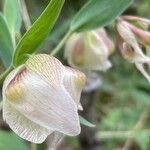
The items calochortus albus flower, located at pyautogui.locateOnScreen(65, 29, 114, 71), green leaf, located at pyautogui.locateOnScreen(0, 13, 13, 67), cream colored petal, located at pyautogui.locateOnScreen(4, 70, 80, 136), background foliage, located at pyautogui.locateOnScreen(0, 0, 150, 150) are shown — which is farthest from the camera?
background foliage, located at pyautogui.locateOnScreen(0, 0, 150, 150)

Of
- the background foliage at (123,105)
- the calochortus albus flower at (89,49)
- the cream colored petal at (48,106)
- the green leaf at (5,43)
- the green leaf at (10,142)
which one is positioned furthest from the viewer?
the background foliage at (123,105)

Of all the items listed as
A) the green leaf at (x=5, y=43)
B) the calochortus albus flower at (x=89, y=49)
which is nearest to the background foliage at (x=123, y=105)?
the calochortus albus flower at (x=89, y=49)

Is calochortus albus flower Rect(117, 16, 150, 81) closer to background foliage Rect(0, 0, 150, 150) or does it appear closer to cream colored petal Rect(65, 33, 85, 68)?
cream colored petal Rect(65, 33, 85, 68)

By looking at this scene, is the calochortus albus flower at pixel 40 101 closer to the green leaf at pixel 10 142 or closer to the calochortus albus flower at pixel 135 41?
the calochortus albus flower at pixel 135 41

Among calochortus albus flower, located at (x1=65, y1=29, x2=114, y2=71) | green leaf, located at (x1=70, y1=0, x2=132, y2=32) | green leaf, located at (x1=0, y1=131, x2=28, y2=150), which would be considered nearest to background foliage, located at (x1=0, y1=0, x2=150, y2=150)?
green leaf, located at (x1=0, y1=131, x2=28, y2=150)

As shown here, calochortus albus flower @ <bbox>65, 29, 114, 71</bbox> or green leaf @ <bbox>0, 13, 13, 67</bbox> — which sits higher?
green leaf @ <bbox>0, 13, 13, 67</bbox>

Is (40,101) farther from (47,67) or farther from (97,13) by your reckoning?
(97,13)
